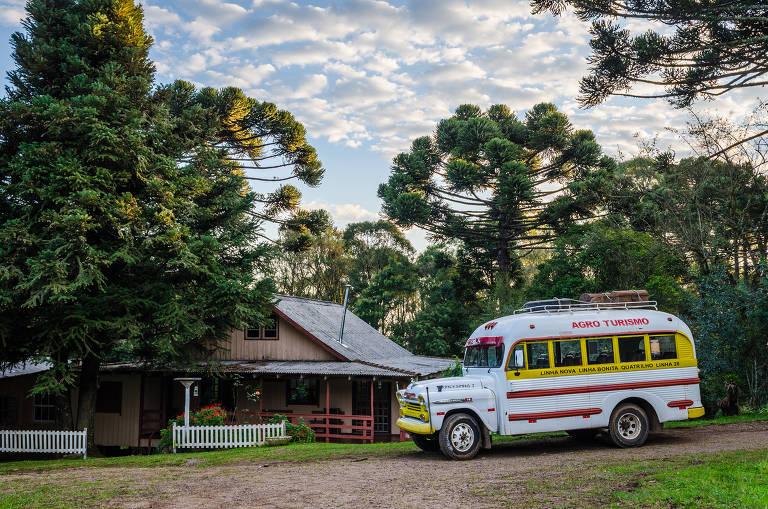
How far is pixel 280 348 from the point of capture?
24656mm

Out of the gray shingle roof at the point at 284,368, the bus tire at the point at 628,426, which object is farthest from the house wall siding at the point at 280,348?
the bus tire at the point at 628,426

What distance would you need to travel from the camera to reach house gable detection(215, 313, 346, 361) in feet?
79.5

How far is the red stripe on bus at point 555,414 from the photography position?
1266 centimetres

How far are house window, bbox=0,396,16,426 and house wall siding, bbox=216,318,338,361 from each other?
879 centimetres

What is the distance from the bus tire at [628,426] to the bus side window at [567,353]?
1454 millimetres

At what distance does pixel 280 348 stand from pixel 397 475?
1464cm

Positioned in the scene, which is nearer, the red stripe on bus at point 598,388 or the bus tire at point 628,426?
the red stripe on bus at point 598,388

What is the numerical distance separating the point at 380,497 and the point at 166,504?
3.21 metres

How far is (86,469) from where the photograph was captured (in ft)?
46.5

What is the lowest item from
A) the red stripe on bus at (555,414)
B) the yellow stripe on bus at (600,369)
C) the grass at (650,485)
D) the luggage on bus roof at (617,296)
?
the grass at (650,485)

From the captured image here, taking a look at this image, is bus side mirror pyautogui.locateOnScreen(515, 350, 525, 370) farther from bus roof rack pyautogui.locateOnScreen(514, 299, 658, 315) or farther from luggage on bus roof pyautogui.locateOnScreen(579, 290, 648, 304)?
luggage on bus roof pyautogui.locateOnScreen(579, 290, 648, 304)

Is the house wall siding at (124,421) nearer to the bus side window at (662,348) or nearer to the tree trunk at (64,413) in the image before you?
the tree trunk at (64,413)

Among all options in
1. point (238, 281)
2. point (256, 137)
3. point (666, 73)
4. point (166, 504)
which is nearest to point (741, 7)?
point (666, 73)

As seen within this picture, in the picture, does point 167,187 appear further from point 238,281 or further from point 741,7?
point 741,7
